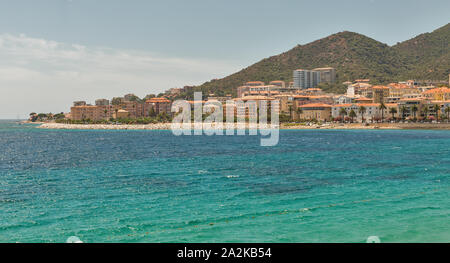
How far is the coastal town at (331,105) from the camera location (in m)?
108

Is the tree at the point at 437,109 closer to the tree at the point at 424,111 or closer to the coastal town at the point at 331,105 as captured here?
the coastal town at the point at 331,105

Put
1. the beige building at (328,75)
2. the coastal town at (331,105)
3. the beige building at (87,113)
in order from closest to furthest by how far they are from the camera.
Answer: the coastal town at (331,105) → the beige building at (87,113) → the beige building at (328,75)

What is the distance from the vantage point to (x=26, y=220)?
13.7 meters

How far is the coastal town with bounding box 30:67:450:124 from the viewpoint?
353 feet

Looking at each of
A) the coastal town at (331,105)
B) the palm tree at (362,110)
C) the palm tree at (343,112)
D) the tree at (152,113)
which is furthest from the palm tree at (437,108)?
the tree at (152,113)

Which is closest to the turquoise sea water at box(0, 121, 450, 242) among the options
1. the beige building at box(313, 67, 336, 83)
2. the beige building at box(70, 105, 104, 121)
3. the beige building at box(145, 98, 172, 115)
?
the beige building at box(145, 98, 172, 115)

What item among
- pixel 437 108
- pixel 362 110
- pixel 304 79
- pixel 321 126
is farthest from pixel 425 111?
pixel 304 79

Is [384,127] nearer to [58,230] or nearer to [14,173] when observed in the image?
[14,173]

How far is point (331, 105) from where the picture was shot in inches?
5118

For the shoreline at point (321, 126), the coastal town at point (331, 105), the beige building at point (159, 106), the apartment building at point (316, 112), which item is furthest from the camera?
the beige building at point (159, 106)

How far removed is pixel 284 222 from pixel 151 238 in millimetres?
4312

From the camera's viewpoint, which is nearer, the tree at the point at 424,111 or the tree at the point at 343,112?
the tree at the point at 424,111

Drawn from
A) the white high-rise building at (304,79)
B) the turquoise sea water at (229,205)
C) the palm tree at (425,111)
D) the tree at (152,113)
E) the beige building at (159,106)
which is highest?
the white high-rise building at (304,79)

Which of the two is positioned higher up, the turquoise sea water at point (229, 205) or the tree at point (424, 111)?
the tree at point (424, 111)
